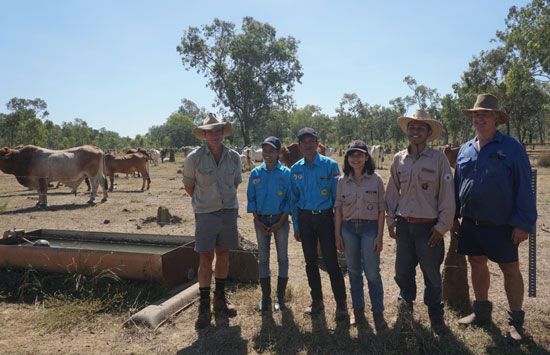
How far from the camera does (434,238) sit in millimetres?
3740

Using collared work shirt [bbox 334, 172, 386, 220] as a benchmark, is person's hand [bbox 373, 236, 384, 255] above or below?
below

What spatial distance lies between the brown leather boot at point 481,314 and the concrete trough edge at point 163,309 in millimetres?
2907

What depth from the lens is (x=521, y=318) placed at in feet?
12.5

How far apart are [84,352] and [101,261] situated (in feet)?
4.78

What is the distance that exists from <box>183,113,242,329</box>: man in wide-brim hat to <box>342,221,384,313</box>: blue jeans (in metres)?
1.23

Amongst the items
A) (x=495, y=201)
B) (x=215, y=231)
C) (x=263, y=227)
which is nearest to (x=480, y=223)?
(x=495, y=201)

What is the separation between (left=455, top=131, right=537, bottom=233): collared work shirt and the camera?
3674 mm

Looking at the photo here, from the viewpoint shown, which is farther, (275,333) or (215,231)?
(215,231)

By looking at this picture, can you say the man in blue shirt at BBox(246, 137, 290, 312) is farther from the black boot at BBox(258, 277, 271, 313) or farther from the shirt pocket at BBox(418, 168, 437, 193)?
the shirt pocket at BBox(418, 168, 437, 193)

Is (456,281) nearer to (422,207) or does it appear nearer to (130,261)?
(422,207)

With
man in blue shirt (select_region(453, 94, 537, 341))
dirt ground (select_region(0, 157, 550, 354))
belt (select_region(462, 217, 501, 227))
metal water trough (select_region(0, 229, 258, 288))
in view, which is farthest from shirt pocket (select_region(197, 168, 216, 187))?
belt (select_region(462, 217, 501, 227))

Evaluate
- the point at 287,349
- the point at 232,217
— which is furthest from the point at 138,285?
the point at 287,349

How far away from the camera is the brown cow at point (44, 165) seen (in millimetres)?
13016

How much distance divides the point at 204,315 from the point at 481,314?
272 centimetres
